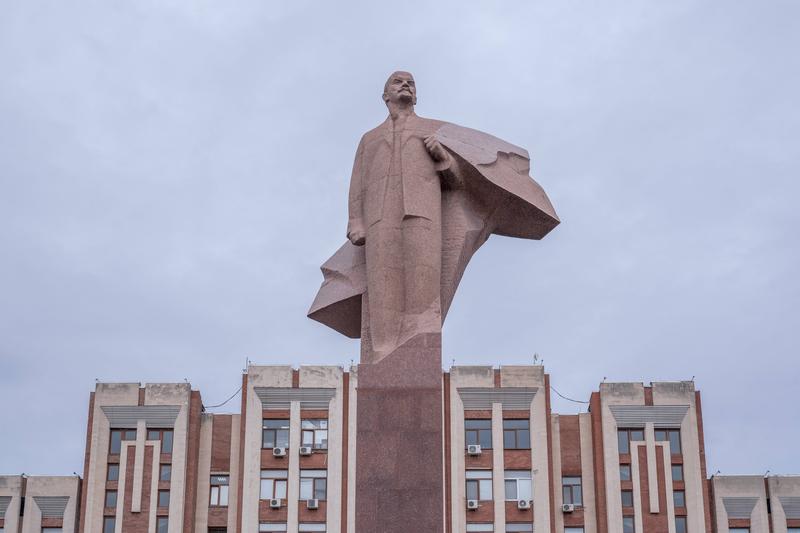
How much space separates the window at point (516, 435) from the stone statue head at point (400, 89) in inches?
1447

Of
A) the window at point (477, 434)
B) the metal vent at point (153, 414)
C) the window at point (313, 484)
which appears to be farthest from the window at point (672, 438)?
the metal vent at point (153, 414)

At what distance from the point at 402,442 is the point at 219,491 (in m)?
38.9

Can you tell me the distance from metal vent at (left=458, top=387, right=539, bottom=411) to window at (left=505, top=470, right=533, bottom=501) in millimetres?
2399

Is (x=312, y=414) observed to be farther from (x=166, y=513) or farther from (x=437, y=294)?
(x=437, y=294)

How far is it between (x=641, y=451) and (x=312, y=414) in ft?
39.7

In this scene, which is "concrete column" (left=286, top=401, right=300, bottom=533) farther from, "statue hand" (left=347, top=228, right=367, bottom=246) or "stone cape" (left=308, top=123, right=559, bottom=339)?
"statue hand" (left=347, top=228, right=367, bottom=246)

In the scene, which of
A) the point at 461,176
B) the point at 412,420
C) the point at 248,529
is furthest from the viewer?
the point at 248,529

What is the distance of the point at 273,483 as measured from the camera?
49188 millimetres

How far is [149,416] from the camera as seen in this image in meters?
50.1

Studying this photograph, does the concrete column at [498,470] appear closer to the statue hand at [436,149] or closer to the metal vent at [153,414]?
the metal vent at [153,414]

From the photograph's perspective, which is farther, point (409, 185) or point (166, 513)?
point (166, 513)

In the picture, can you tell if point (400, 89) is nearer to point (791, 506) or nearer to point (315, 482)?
point (315, 482)

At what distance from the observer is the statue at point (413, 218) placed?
13.0 m

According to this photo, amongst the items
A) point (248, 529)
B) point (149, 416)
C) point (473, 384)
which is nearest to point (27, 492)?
point (149, 416)
